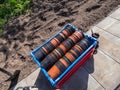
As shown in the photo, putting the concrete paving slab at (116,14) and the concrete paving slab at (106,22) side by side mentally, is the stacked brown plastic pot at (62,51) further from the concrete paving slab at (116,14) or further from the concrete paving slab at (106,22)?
the concrete paving slab at (116,14)

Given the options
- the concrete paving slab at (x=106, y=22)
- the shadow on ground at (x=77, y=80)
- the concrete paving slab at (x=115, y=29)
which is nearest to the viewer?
the shadow on ground at (x=77, y=80)

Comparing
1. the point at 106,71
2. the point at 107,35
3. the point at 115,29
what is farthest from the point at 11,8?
the point at 106,71

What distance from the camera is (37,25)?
8359 millimetres

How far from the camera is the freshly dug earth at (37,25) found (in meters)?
7.13

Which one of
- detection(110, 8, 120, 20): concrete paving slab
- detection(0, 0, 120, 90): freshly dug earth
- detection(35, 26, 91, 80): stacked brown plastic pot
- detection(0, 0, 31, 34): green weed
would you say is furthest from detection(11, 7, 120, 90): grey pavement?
detection(0, 0, 31, 34): green weed

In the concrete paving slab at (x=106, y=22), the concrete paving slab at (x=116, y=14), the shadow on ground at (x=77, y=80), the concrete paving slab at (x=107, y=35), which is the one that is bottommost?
the shadow on ground at (x=77, y=80)

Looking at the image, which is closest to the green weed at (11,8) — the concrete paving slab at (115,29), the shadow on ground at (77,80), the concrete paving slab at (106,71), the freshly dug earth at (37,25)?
the freshly dug earth at (37,25)

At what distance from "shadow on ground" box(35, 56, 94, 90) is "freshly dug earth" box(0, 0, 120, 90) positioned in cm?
76

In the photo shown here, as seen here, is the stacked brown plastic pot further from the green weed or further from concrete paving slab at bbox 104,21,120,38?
the green weed

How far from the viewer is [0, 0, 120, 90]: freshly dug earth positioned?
713cm

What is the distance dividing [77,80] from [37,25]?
143 inches

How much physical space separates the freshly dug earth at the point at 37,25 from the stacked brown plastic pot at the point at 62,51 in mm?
1176

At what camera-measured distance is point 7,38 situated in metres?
8.29

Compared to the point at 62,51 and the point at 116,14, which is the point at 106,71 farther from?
the point at 116,14
